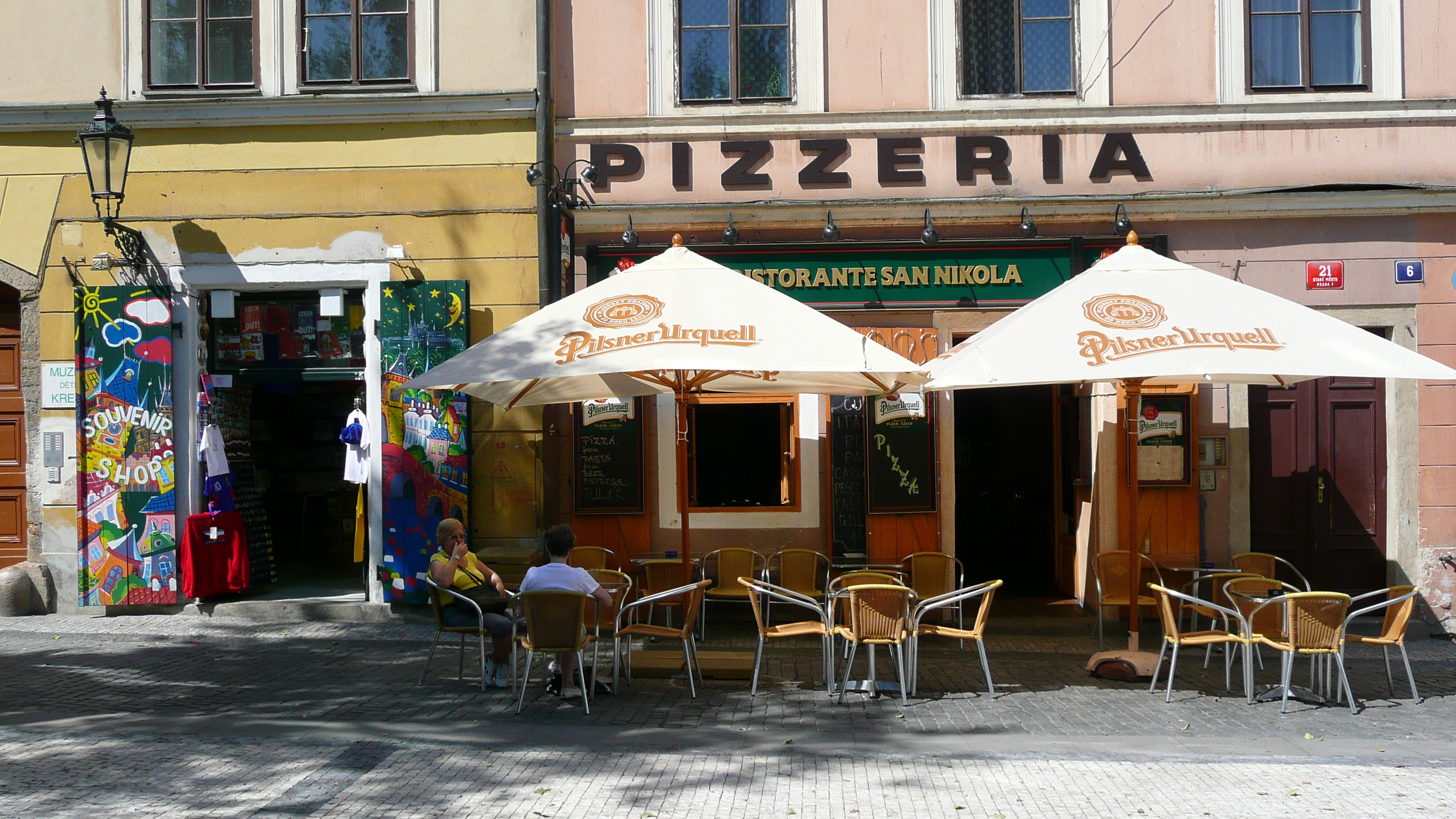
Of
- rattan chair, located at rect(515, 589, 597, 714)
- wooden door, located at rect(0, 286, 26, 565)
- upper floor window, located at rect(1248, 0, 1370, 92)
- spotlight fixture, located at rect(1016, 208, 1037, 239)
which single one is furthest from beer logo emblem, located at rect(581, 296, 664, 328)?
wooden door, located at rect(0, 286, 26, 565)

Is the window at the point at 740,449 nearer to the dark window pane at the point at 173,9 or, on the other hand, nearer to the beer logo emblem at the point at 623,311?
the beer logo emblem at the point at 623,311

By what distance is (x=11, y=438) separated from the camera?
1072 cm

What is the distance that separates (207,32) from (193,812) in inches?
319

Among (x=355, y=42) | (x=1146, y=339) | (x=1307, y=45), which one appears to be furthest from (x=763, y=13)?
(x=1146, y=339)

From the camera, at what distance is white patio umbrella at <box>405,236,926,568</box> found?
668 centimetres

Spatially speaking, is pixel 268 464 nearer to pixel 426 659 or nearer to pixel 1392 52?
pixel 426 659

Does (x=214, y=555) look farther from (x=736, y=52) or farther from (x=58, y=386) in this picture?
(x=736, y=52)

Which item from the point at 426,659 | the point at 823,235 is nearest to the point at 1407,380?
the point at 823,235

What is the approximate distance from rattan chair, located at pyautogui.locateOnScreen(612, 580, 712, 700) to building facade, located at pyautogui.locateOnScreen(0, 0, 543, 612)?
9.37ft

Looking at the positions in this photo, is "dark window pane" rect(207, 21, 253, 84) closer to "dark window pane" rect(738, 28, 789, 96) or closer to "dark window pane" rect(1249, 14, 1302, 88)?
"dark window pane" rect(738, 28, 789, 96)

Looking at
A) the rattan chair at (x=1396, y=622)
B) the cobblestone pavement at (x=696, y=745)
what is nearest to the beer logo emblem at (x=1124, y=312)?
the rattan chair at (x=1396, y=622)

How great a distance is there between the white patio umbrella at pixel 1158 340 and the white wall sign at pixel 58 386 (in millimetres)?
7849

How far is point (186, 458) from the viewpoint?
1038 centimetres

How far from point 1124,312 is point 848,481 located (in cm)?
371
